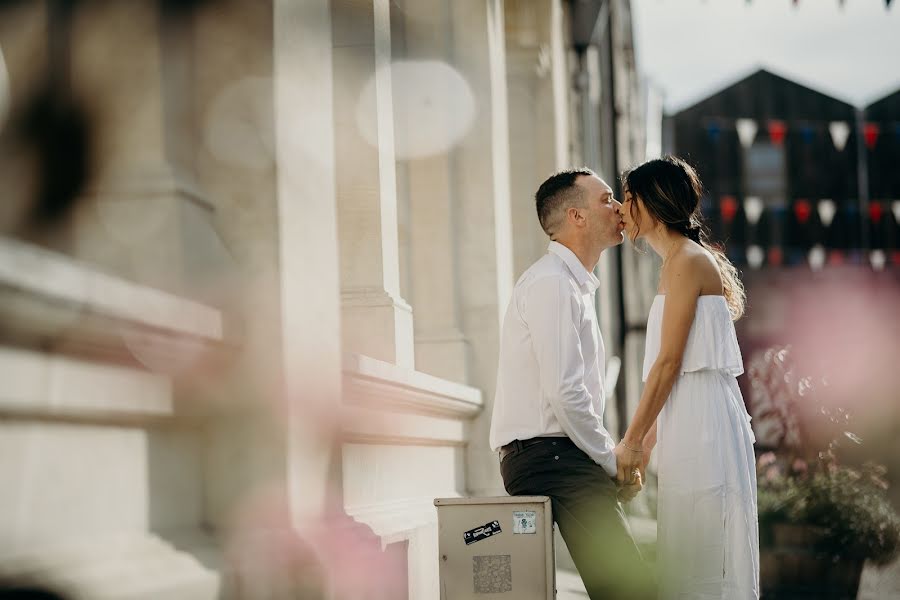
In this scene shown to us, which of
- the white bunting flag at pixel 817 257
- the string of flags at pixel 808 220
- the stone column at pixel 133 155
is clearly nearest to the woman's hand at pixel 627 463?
the stone column at pixel 133 155

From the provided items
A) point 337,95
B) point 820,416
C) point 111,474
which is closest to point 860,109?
point 820,416

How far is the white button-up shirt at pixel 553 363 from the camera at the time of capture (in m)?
3.70

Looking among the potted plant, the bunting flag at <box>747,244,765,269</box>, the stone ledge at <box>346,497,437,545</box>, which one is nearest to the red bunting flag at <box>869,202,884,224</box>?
the bunting flag at <box>747,244,765,269</box>

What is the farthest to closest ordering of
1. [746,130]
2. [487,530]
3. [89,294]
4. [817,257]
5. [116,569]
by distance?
1. [746,130]
2. [817,257]
3. [487,530]
4. [116,569]
5. [89,294]

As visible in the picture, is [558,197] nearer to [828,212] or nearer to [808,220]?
[808,220]

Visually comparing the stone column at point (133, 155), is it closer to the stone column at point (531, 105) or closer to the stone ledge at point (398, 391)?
the stone ledge at point (398, 391)

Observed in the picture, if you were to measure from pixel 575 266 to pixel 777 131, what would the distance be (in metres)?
32.4

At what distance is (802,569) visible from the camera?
27.2 ft

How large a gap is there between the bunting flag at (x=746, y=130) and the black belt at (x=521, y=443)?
3175 centimetres

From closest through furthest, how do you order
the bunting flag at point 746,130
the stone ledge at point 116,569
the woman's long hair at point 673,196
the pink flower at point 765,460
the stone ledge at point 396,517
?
the stone ledge at point 116,569, the woman's long hair at point 673,196, the stone ledge at point 396,517, the pink flower at point 765,460, the bunting flag at point 746,130

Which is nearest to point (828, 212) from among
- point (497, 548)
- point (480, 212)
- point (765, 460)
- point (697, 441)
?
point (765, 460)

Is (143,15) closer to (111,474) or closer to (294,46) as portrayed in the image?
(294,46)

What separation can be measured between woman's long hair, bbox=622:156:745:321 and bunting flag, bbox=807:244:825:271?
102ft

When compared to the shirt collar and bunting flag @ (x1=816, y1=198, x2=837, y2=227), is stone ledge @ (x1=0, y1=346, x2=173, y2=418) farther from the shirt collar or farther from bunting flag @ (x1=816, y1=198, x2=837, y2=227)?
bunting flag @ (x1=816, y1=198, x2=837, y2=227)
